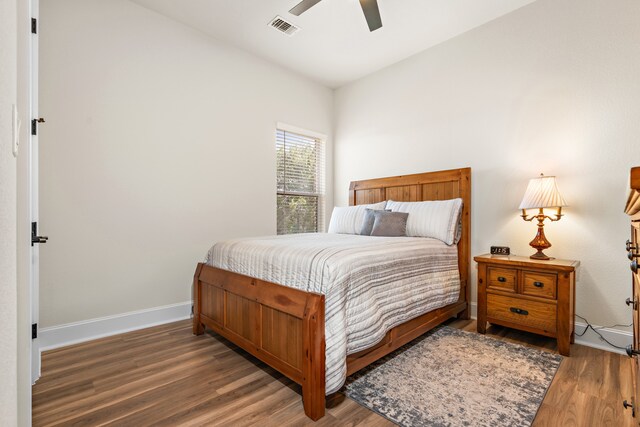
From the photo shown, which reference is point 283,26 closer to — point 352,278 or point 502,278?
point 352,278

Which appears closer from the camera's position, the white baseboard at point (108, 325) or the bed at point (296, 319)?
the bed at point (296, 319)

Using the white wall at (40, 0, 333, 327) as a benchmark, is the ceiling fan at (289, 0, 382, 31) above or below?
above

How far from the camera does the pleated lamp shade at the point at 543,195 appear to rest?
2.47m

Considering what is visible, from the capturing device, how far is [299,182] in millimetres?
4312

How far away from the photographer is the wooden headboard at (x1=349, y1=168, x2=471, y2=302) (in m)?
3.15

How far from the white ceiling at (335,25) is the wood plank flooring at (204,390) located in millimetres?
2990

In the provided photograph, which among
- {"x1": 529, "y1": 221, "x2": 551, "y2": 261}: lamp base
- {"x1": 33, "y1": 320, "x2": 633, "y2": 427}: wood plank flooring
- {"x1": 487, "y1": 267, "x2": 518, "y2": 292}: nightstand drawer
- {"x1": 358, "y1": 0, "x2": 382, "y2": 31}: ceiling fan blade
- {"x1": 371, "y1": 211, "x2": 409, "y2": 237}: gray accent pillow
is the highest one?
{"x1": 358, "y1": 0, "x2": 382, "y2": 31}: ceiling fan blade

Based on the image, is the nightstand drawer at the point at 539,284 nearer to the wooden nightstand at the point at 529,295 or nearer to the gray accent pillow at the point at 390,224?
the wooden nightstand at the point at 529,295

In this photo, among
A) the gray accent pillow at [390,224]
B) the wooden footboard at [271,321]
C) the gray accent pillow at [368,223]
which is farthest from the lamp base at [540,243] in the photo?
the wooden footboard at [271,321]

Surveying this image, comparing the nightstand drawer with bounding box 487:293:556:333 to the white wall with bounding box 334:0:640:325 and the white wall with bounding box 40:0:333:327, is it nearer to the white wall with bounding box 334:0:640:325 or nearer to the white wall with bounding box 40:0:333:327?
the white wall with bounding box 334:0:640:325

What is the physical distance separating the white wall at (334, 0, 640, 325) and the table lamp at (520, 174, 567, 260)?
167 millimetres

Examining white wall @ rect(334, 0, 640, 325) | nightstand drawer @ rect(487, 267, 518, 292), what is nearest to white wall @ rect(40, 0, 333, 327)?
white wall @ rect(334, 0, 640, 325)

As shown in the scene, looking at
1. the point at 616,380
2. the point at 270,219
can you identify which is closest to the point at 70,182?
the point at 270,219

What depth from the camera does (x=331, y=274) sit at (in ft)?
5.48
